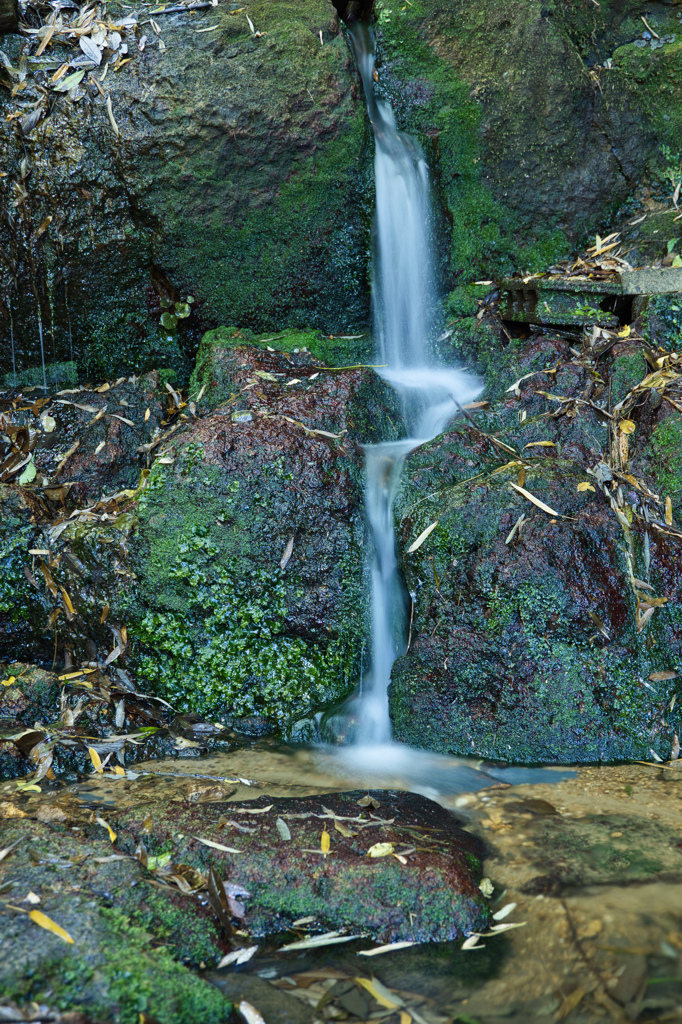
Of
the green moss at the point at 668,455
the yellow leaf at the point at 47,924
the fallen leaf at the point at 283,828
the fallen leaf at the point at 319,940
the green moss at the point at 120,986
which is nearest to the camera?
the green moss at the point at 120,986

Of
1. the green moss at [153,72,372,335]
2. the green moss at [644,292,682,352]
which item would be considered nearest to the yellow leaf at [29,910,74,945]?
the green moss at [644,292,682,352]

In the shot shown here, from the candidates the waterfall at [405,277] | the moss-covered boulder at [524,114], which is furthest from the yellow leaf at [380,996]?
the moss-covered boulder at [524,114]

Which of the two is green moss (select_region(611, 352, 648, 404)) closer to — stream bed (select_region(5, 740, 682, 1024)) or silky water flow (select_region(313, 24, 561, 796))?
silky water flow (select_region(313, 24, 561, 796))

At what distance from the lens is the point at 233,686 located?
421 cm

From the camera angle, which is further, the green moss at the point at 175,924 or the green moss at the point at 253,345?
the green moss at the point at 253,345

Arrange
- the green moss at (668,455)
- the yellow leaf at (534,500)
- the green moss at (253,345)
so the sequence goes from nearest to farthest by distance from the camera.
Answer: the yellow leaf at (534,500) → the green moss at (668,455) → the green moss at (253,345)

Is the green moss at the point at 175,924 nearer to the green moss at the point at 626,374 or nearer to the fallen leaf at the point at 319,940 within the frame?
the fallen leaf at the point at 319,940

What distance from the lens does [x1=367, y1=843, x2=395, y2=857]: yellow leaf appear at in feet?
9.29

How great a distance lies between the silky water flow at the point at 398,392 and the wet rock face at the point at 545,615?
0.22 meters

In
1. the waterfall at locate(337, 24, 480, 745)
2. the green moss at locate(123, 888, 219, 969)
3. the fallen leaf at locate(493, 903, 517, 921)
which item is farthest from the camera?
the waterfall at locate(337, 24, 480, 745)

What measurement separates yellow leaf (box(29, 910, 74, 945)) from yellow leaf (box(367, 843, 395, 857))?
1.09 metres

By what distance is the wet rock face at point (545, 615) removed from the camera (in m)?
3.81

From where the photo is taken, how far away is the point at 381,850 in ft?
9.37

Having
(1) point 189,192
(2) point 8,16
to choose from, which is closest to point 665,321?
(1) point 189,192
